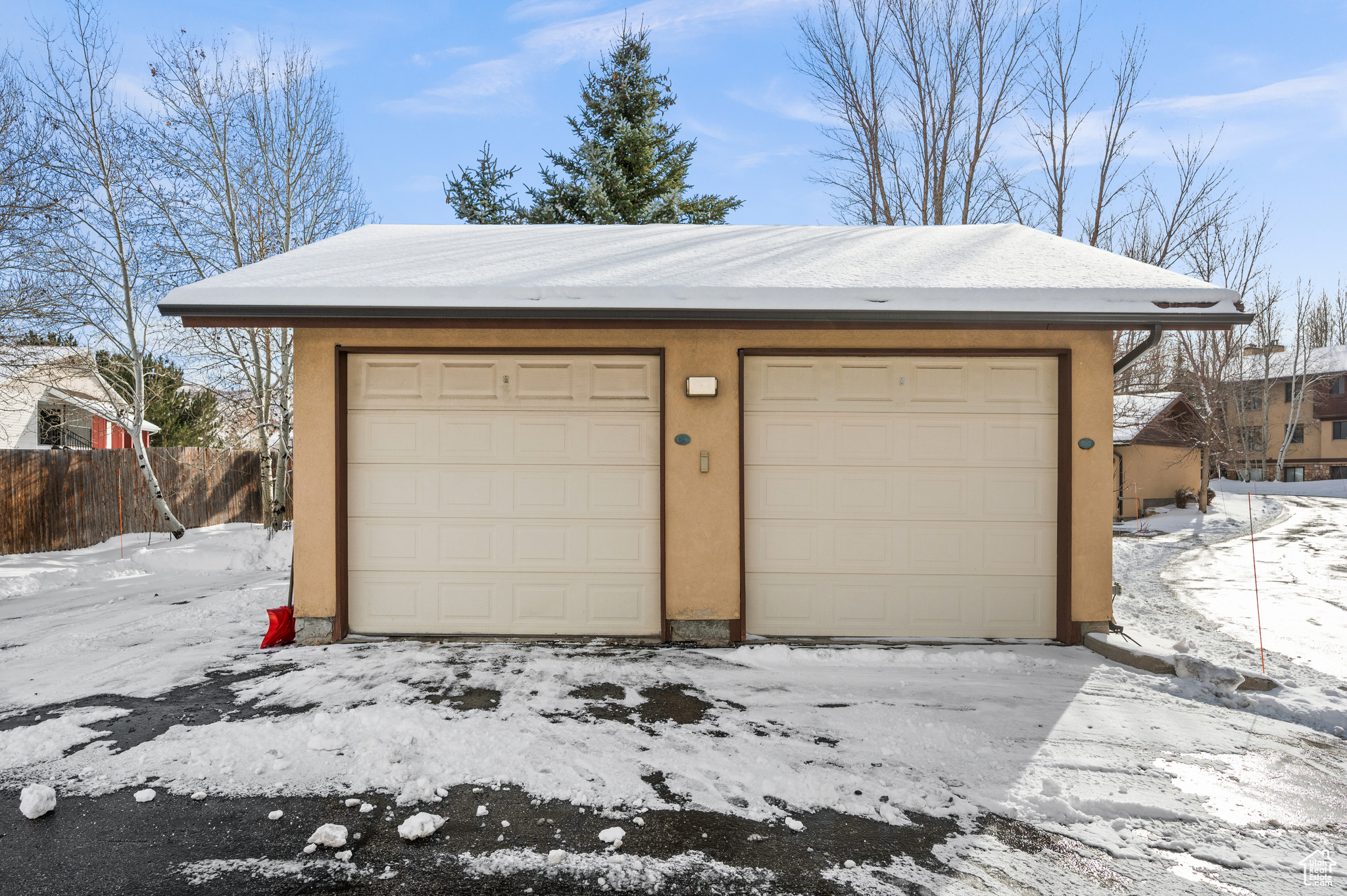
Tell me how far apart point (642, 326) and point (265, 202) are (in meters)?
11.8

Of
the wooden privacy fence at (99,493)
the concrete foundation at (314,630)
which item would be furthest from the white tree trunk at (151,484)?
the concrete foundation at (314,630)

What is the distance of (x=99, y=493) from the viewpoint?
12.5 m

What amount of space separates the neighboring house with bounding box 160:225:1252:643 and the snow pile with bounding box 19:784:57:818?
8.11 ft

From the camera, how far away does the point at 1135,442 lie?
1988 centimetres

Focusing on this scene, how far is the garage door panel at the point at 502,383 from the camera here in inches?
222

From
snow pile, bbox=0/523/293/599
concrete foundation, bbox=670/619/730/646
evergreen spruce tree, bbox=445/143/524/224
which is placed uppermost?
evergreen spruce tree, bbox=445/143/524/224

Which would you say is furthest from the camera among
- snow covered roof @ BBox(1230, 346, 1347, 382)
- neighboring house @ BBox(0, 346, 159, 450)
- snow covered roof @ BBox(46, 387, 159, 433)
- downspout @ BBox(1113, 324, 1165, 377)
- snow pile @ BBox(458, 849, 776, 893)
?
snow covered roof @ BBox(1230, 346, 1347, 382)

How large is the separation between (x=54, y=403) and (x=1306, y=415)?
170 feet

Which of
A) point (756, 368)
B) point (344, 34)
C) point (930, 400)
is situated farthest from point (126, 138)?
point (930, 400)

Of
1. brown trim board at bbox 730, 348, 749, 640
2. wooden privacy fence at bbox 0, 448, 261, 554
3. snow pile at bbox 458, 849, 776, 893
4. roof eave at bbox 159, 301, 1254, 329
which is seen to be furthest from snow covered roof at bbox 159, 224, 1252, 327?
wooden privacy fence at bbox 0, 448, 261, 554

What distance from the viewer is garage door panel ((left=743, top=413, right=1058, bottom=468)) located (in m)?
5.64

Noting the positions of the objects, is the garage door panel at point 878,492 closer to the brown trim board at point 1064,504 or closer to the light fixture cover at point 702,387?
the brown trim board at point 1064,504

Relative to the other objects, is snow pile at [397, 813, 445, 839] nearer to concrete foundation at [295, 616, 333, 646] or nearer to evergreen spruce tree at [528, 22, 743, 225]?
concrete foundation at [295, 616, 333, 646]

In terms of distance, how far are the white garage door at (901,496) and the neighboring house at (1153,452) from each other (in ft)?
52.0
